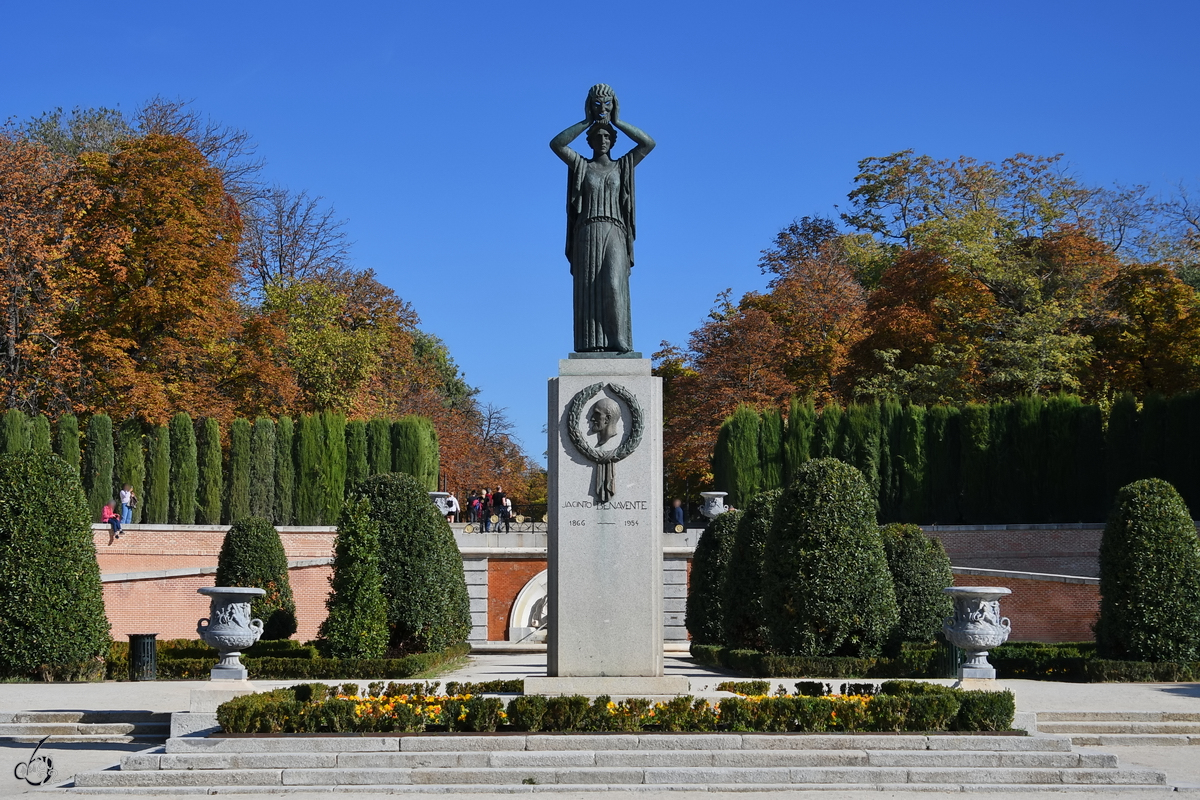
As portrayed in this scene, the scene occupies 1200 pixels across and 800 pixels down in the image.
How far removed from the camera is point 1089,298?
41938 millimetres

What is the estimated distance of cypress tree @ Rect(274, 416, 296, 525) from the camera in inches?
1550

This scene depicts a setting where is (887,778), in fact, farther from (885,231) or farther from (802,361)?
(885,231)

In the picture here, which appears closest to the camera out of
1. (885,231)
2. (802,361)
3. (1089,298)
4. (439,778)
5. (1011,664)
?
(439,778)

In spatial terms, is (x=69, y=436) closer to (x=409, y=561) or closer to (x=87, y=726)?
(x=409, y=561)

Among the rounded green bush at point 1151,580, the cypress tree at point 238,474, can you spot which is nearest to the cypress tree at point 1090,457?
the rounded green bush at point 1151,580

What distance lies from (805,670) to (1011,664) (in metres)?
3.81

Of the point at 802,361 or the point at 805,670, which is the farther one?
the point at 802,361

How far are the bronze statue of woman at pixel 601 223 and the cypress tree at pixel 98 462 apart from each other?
26.5 m

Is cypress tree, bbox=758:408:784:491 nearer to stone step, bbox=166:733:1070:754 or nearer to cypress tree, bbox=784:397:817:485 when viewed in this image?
cypress tree, bbox=784:397:817:485

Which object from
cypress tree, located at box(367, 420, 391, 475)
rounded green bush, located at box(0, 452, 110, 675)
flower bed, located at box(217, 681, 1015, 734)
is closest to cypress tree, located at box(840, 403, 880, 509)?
cypress tree, located at box(367, 420, 391, 475)

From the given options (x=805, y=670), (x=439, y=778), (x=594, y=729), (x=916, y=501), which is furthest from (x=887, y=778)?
(x=916, y=501)

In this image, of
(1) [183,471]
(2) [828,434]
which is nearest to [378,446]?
(1) [183,471]

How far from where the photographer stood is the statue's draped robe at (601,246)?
1359 cm

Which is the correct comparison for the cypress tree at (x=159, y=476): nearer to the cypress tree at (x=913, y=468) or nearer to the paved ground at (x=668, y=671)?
the paved ground at (x=668, y=671)
